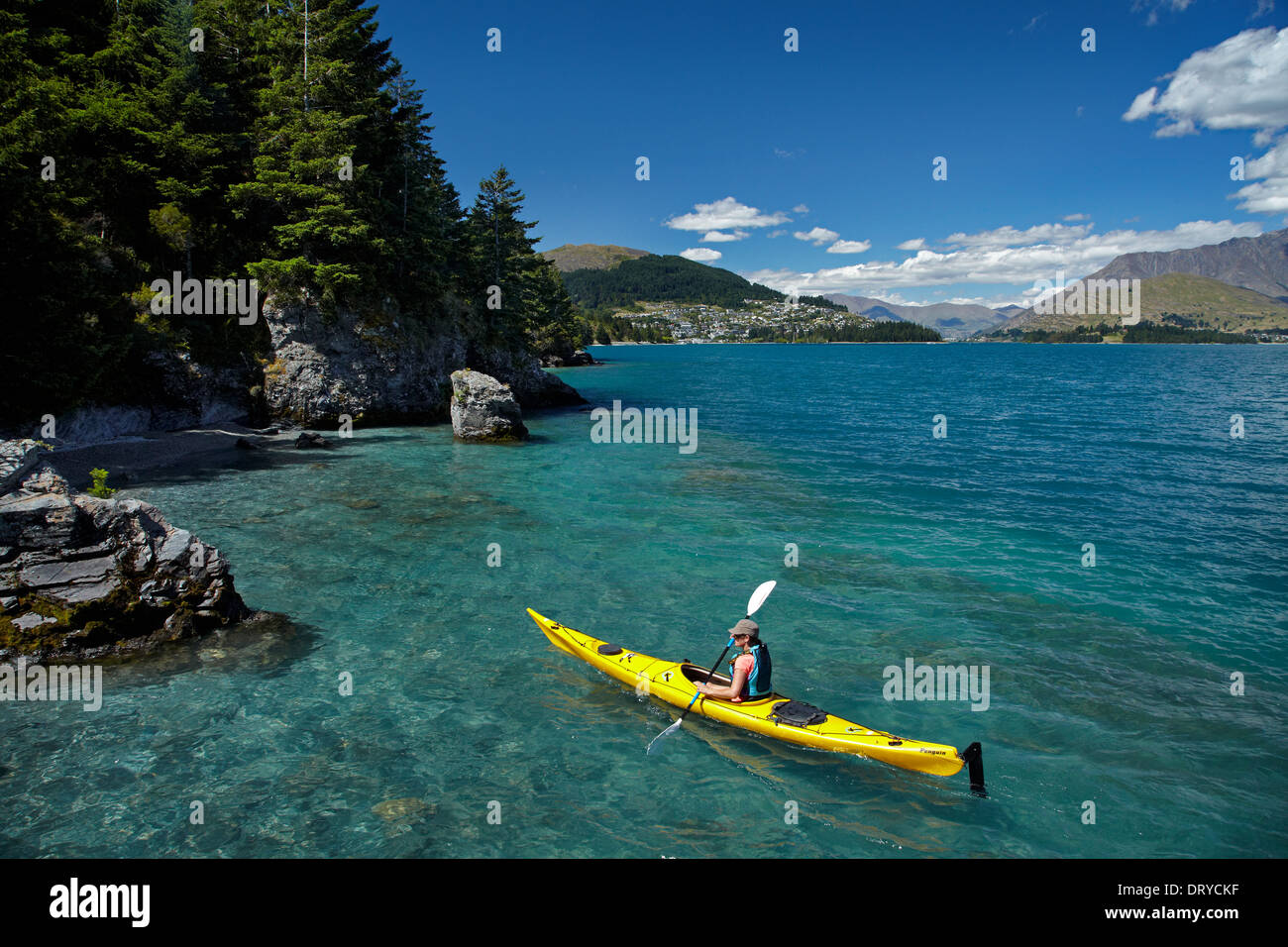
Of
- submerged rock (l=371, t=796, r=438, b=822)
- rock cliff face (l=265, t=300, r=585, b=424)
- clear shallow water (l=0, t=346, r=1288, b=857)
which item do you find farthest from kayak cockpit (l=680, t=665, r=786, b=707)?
rock cliff face (l=265, t=300, r=585, b=424)

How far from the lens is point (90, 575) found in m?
12.0

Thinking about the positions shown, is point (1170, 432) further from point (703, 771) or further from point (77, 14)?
point (77, 14)

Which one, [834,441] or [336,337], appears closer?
[336,337]

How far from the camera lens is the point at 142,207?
3494 centimetres

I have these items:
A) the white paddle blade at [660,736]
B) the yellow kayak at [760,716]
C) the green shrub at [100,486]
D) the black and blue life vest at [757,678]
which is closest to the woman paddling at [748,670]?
the black and blue life vest at [757,678]

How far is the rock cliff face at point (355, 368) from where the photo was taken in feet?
122

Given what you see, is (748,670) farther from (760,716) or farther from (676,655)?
(676,655)

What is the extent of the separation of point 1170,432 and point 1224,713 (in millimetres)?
41451

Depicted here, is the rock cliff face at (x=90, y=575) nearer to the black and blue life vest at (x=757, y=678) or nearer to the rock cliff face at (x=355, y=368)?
the black and blue life vest at (x=757, y=678)

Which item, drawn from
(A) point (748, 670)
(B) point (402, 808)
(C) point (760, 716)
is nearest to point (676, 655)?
(A) point (748, 670)

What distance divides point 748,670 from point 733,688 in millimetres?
427

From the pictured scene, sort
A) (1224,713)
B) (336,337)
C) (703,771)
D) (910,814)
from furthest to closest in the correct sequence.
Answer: (336,337) → (1224,713) → (703,771) → (910,814)

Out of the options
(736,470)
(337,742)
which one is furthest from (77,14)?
(337,742)

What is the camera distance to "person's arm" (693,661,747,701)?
10594 mm
